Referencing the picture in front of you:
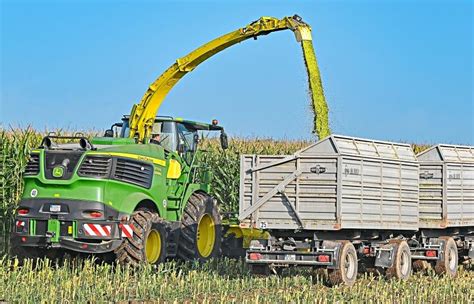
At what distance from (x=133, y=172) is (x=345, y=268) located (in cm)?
370

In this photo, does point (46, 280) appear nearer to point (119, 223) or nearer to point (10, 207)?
point (119, 223)

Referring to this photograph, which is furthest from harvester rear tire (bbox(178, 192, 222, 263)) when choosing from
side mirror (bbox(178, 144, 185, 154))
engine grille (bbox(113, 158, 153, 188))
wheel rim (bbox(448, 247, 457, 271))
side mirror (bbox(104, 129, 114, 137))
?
wheel rim (bbox(448, 247, 457, 271))

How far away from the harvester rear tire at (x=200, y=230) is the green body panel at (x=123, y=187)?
0.72 feet

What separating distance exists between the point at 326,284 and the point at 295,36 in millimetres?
5128

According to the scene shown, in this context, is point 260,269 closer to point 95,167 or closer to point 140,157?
point 140,157

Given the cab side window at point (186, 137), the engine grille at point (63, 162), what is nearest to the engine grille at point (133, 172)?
the engine grille at point (63, 162)

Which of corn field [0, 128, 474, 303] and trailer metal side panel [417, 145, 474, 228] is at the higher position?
trailer metal side panel [417, 145, 474, 228]

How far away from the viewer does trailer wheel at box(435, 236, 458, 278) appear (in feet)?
52.1

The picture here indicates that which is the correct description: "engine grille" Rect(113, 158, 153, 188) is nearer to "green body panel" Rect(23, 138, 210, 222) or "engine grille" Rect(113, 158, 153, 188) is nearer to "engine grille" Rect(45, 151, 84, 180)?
"green body panel" Rect(23, 138, 210, 222)

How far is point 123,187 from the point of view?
47.2 ft

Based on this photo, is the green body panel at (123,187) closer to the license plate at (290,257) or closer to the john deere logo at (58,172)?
the john deere logo at (58,172)

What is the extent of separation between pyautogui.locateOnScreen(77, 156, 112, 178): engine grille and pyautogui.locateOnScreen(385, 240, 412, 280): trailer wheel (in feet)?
15.8

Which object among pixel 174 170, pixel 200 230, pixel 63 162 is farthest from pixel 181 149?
pixel 63 162

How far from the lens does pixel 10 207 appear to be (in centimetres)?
1823
